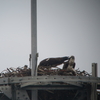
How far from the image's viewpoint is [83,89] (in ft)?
44.3

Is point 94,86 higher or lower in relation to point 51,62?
lower

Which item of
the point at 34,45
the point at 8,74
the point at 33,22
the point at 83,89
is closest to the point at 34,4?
the point at 33,22

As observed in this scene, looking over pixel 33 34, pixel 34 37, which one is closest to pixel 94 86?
pixel 34 37

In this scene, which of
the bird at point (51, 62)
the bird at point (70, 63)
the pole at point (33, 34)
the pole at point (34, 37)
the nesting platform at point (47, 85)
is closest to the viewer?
the nesting platform at point (47, 85)

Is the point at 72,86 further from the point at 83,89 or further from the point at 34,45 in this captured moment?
the point at 34,45

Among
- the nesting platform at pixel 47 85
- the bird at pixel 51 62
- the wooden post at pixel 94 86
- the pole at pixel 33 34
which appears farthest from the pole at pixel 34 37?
the wooden post at pixel 94 86

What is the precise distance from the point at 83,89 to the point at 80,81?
4.01 ft

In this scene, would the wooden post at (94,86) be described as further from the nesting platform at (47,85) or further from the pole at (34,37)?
the pole at (34,37)

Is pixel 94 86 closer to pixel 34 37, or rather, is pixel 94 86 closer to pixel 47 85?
pixel 47 85

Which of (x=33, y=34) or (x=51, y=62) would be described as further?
(x=51, y=62)

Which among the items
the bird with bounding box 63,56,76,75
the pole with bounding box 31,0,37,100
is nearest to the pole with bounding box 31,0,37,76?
the pole with bounding box 31,0,37,100

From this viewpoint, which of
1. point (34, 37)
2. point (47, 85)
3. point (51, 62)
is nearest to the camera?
point (47, 85)

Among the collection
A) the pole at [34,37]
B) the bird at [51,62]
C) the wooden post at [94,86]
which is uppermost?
the pole at [34,37]

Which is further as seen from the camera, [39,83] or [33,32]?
[33,32]
